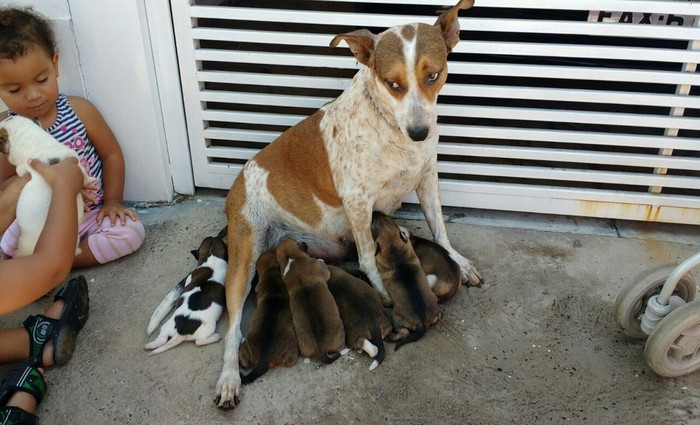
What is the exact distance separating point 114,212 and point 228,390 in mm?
1476

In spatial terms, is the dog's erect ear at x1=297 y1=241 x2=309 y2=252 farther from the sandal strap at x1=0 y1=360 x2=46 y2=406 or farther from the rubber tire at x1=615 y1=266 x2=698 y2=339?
the rubber tire at x1=615 y1=266 x2=698 y2=339

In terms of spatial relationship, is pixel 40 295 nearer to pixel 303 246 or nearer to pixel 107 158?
pixel 107 158

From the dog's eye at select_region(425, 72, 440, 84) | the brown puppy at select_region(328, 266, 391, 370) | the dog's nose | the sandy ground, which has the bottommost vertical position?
the sandy ground

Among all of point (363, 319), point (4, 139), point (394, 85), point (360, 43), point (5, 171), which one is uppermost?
point (360, 43)

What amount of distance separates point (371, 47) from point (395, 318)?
1.26 m

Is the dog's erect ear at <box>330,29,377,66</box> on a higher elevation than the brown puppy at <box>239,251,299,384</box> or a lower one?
higher

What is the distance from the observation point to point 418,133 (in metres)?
2.72

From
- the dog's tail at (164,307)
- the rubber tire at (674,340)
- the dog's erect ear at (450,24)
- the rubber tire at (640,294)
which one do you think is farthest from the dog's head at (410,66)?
the dog's tail at (164,307)

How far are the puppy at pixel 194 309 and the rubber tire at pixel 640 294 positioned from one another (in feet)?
6.28

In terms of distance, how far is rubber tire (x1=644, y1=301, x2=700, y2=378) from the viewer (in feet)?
8.13

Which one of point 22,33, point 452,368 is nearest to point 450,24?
point 452,368

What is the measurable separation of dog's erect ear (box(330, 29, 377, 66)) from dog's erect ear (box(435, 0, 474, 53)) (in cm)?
32

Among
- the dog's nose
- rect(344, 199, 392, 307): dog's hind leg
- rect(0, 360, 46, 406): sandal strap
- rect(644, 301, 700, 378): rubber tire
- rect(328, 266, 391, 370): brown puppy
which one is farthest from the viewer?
rect(344, 199, 392, 307): dog's hind leg

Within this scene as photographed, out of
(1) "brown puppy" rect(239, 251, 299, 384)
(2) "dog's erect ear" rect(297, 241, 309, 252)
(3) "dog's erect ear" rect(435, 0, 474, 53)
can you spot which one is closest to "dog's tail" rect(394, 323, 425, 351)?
(1) "brown puppy" rect(239, 251, 299, 384)
